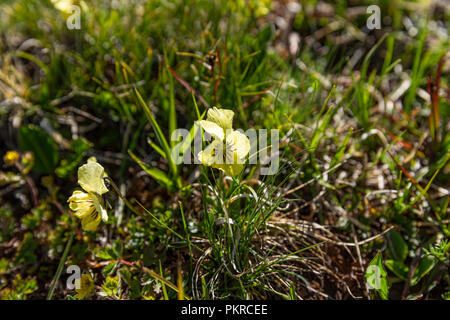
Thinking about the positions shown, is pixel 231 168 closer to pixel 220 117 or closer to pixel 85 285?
pixel 220 117

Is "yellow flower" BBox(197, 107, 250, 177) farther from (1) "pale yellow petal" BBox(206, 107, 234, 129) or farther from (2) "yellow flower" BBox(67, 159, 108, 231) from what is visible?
(2) "yellow flower" BBox(67, 159, 108, 231)

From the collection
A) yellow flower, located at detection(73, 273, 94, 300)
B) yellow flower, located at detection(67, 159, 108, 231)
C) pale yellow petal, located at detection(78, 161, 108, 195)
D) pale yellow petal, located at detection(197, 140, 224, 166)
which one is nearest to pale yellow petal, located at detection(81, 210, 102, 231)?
yellow flower, located at detection(67, 159, 108, 231)

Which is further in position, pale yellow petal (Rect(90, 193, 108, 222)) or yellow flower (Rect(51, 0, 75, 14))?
yellow flower (Rect(51, 0, 75, 14))

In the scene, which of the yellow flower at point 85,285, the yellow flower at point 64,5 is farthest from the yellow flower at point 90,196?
the yellow flower at point 64,5

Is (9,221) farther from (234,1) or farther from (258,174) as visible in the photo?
(234,1)

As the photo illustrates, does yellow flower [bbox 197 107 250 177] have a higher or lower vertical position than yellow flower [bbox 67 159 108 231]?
higher

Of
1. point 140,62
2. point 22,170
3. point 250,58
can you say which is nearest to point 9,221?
point 22,170

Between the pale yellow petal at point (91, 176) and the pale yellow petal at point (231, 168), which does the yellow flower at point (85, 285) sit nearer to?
the pale yellow petal at point (91, 176)

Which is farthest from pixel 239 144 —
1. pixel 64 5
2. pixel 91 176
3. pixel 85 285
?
pixel 64 5
